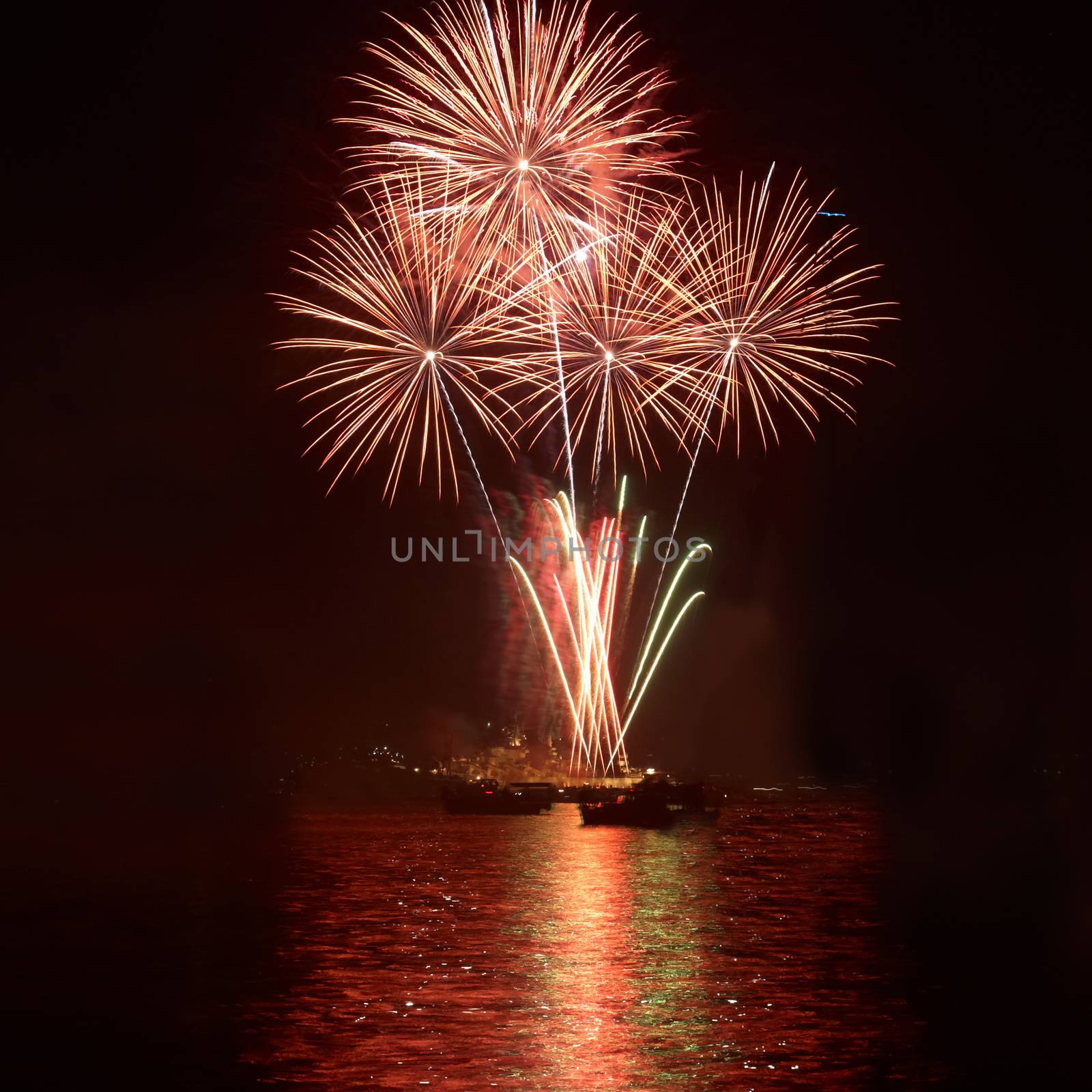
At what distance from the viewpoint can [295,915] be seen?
3575 centimetres

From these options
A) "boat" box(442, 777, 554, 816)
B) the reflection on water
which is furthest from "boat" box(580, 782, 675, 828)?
the reflection on water

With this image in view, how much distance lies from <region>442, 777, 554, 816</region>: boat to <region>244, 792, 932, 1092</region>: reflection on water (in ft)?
183

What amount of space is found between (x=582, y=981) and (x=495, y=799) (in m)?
87.4

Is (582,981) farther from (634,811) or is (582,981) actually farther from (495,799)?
(495,799)

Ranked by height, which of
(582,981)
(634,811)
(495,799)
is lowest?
(495,799)

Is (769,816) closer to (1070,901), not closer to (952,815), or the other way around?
(952,815)

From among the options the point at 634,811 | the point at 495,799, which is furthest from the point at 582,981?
the point at 495,799

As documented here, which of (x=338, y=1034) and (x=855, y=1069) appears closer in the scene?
(x=855, y=1069)

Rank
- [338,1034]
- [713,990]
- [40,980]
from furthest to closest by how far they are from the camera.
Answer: [40,980] → [713,990] → [338,1034]

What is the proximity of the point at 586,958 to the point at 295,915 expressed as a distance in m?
11.4

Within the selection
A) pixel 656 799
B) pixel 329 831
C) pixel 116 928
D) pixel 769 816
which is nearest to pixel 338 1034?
pixel 116 928

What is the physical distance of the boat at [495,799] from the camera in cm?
10856

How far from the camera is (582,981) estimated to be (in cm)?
2394

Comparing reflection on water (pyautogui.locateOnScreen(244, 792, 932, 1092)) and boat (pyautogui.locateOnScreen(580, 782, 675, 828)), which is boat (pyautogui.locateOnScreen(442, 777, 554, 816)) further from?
reflection on water (pyautogui.locateOnScreen(244, 792, 932, 1092))
